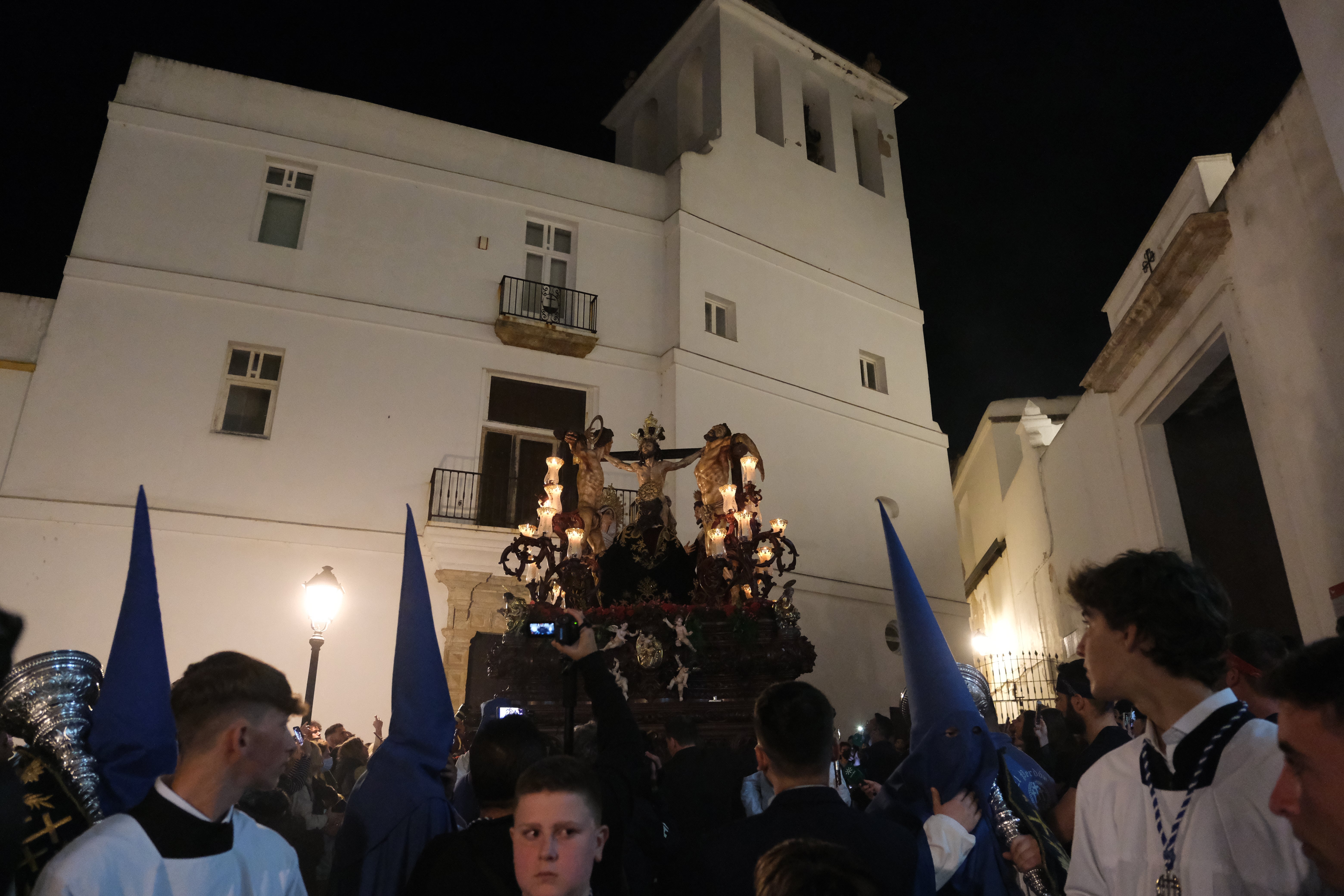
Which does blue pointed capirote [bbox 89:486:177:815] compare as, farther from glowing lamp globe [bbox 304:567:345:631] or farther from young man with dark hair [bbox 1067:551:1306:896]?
glowing lamp globe [bbox 304:567:345:631]

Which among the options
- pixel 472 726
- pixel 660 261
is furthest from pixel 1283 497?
pixel 660 261

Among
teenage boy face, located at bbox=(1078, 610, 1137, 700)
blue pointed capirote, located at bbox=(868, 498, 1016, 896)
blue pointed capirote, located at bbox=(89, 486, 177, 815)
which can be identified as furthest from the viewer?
blue pointed capirote, located at bbox=(868, 498, 1016, 896)

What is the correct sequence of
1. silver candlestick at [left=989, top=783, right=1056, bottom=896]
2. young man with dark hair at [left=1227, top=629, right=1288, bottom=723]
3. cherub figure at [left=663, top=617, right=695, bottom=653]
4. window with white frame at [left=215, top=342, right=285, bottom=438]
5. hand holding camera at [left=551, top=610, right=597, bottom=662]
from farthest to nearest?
window with white frame at [left=215, top=342, right=285, bottom=438] → cherub figure at [left=663, top=617, right=695, bottom=653] → young man with dark hair at [left=1227, top=629, right=1288, bottom=723] → hand holding camera at [left=551, top=610, right=597, bottom=662] → silver candlestick at [left=989, top=783, right=1056, bottom=896]

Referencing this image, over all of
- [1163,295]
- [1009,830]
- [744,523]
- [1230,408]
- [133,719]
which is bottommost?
[1009,830]

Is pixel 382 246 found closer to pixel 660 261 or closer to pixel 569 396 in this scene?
pixel 569 396

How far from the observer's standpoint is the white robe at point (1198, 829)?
1.97 meters

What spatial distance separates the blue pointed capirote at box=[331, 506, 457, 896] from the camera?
2.96 metres

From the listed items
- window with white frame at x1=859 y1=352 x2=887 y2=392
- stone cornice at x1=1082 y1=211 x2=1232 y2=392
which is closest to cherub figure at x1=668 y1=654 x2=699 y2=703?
stone cornice at x1=1082 y1=211 x2=1232 y2=392

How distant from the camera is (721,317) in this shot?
54.9 ft

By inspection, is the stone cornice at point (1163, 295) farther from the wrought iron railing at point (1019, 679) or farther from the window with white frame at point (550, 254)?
the window with white frame at point (550, 254)

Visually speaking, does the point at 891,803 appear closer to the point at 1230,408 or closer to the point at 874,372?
the point at 1230,408

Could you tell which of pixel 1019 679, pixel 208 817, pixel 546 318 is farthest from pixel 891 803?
pixel 1019 679

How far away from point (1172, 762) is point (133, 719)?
115 inches

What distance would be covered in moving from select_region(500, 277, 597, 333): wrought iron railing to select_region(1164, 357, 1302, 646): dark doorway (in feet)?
30.2
